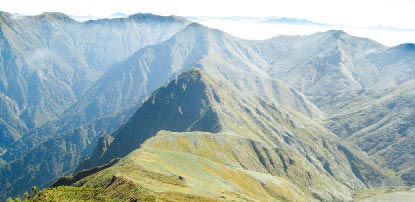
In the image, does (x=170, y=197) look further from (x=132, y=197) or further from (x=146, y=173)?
(x=146, y=173)

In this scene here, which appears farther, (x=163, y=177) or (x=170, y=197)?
(x=163, y=177)

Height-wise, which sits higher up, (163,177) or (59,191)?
(59,191)

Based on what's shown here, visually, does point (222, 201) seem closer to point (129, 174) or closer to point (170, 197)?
point (170, 197)

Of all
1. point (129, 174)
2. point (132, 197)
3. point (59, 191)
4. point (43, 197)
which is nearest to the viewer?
point (43, 197)

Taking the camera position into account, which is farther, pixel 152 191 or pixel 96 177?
pixel 96 177

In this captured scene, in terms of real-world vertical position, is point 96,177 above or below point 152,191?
below

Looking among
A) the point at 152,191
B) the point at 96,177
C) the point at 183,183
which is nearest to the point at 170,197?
the point at 152,191

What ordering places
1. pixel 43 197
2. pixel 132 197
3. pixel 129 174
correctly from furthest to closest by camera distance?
pixel 129 174
pixel 132 197
pixel 43 197

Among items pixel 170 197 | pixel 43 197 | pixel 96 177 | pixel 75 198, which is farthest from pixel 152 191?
pixel 96 177

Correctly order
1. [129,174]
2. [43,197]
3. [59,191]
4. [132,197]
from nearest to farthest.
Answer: [43,197] < [132,197] < [59,191] < [129,174]
